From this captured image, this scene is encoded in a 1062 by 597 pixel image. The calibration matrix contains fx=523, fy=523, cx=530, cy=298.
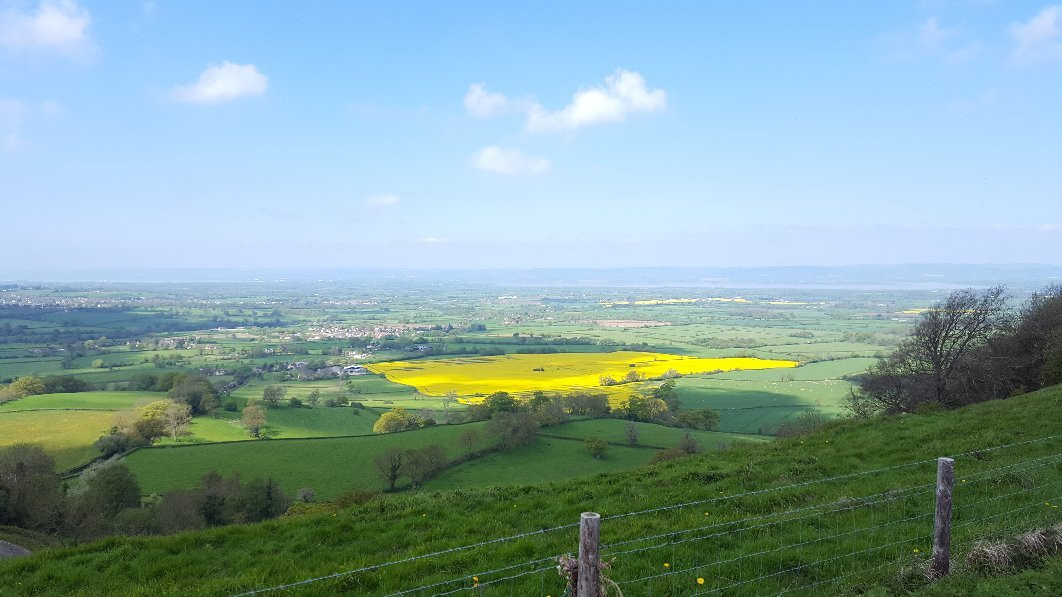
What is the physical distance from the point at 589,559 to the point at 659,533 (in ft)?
15.5

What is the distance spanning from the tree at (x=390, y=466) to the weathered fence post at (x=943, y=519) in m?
31.2

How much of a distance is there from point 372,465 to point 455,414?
639 inches

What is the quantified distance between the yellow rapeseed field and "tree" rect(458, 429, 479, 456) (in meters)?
26.2

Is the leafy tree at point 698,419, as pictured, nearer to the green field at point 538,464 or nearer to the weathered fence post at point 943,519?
the green field at point 538,464

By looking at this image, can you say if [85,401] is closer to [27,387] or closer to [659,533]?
[27,387]

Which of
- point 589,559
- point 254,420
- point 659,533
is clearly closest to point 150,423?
point 254,420

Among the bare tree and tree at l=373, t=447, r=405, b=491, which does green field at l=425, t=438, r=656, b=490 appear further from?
A: the bare tree

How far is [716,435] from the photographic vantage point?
42656 mm

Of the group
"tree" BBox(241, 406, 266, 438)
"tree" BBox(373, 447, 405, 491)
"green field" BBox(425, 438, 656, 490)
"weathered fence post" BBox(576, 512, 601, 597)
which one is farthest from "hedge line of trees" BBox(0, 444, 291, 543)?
"weathered fence post" BBox(576, 512, 601, 597)

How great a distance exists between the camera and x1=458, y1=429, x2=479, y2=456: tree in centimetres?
3866

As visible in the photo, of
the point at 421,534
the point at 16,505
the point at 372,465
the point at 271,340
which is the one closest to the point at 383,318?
the point at 271,340

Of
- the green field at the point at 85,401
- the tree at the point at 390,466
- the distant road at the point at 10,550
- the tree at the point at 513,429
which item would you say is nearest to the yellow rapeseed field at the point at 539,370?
the tree at the point at 513,429

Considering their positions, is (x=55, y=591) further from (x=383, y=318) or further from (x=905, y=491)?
(x=383, y=318)

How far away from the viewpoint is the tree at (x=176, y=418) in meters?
45.6
